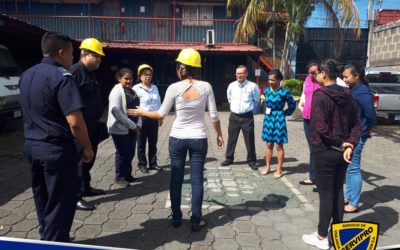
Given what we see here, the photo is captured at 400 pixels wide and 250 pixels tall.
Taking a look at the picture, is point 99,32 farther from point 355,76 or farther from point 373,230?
point 373,230

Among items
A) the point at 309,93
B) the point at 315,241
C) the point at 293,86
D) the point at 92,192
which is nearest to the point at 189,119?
the point at 315,241

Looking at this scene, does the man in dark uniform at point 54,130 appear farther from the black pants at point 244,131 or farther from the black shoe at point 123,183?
the black pants at point 244,131

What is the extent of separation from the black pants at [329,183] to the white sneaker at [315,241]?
0.07 meters

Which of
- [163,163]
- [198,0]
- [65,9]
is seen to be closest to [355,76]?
[163,163]

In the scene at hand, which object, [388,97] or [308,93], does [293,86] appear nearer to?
[388,97]

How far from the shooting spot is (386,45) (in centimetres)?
1739

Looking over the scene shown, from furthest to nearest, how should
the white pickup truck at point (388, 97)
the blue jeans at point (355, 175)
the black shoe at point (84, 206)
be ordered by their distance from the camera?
the white pickup truck at point (388, 97) < the black shoe at point (84, 206) < the blue jeans at point (355, 175)

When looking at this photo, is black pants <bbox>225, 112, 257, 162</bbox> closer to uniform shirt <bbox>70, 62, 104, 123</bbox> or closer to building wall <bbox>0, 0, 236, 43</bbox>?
uniform shirt <bbox>70, 62, 104, 123</bbox>

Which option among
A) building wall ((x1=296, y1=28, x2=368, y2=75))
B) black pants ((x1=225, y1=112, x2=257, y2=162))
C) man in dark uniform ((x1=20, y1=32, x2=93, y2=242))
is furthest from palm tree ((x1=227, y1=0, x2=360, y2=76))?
man in dark uniform ((x1=20, y1=32, x2=93, y2=242))

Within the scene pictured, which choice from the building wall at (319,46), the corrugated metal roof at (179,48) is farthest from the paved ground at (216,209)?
the building wall at (319,46)

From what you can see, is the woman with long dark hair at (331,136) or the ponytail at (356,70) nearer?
the woman with long dark hair at (331,136)

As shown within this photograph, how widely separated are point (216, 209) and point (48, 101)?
2.49 metres

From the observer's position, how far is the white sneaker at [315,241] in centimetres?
331

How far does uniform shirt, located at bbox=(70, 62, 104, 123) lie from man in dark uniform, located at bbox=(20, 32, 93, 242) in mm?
977
